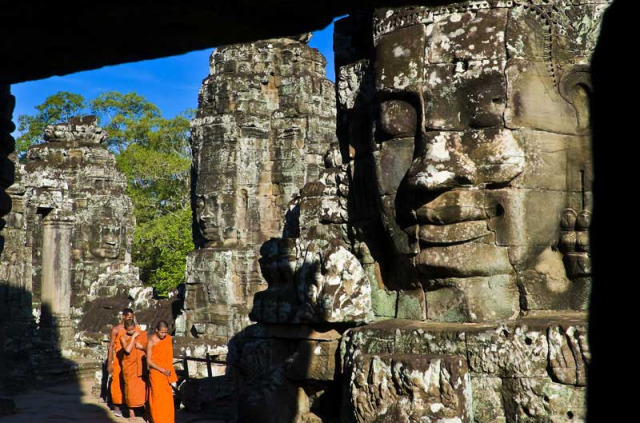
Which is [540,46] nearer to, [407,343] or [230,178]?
[407,343]

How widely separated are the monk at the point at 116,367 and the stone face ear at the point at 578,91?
6738mm

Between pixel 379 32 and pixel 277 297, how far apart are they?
2226 millimetres

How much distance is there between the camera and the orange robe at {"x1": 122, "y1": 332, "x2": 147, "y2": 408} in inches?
429

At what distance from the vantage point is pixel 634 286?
2744 mm

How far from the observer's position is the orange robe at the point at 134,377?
10.9m

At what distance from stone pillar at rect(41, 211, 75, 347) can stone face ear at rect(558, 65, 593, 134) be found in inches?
482

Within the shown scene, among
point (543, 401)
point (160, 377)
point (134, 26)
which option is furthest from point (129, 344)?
point (134, 26)

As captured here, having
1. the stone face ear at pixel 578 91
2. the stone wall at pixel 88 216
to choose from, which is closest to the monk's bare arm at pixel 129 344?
the stone face ear at pixel 578 91

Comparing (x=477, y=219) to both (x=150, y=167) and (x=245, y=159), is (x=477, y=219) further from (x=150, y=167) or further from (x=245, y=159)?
(x=150, y=167)

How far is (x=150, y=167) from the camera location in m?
36.8

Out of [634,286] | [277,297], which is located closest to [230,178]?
[277,297]

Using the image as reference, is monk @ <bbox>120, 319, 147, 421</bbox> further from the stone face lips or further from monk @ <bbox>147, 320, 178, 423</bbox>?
the stone face lips

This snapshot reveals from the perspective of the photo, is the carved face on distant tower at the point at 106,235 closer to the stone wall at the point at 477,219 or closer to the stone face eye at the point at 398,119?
the stone wall at the point at 477,219

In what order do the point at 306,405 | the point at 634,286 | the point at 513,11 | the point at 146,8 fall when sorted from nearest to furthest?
the point at 146,8 → the point at 634,286 → the point at 513,11 → the point at 306,405
